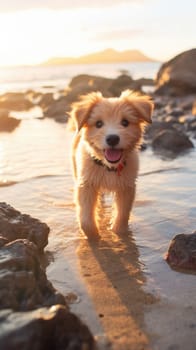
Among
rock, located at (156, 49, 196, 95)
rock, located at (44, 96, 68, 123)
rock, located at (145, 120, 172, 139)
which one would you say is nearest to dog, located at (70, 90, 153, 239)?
Result: rock, located at (145, 120, 172, 139)

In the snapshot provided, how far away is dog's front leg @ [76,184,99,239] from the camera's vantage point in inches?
213

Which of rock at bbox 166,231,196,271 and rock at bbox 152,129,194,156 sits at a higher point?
rock at bbox 166,231,196,271

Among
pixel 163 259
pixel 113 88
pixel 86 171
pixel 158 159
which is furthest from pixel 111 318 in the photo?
pixel 113 88

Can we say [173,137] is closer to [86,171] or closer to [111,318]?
[86,171]

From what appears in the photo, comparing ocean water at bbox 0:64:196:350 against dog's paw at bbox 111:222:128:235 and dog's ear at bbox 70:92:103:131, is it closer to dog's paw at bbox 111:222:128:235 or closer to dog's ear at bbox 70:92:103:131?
dog's paw at bbox 111:222:128:235

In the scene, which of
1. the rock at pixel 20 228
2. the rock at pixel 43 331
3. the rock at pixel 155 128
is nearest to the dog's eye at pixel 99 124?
the rock at pixel 20 228

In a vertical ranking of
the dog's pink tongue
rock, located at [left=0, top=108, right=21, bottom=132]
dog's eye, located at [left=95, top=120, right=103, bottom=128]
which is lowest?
rock, located at [left=0, top=108, right=21, bottom=132]

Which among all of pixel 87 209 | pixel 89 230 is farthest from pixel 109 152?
pixel 89 230

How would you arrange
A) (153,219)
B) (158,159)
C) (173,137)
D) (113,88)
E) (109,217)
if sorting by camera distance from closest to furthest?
(153,219)
(109,217)
(158,159)
(173,137)
(113,88)

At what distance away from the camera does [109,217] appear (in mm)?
6488

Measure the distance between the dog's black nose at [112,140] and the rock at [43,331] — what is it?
256cm

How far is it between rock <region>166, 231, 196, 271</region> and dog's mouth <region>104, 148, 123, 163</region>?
3.75 ft

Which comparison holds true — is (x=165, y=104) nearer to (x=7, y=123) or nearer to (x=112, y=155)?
(x=7, y=123)

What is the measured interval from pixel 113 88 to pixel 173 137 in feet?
59.6
